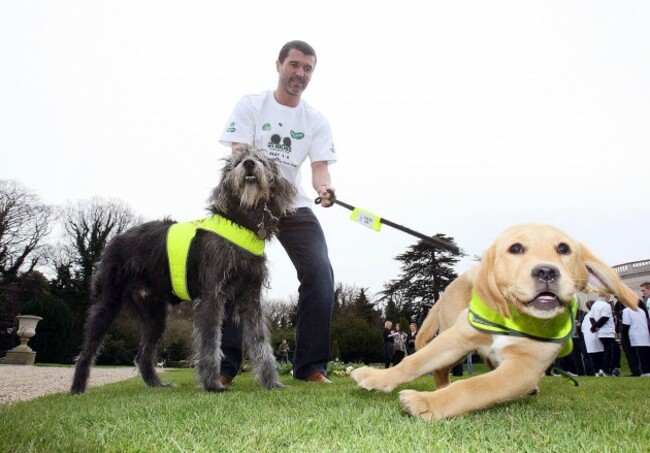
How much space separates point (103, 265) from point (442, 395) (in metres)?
4.36

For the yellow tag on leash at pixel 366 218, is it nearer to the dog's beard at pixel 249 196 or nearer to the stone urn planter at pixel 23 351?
the dog's beard at pixel 249 196

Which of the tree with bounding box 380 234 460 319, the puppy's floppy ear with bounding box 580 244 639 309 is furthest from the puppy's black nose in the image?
the tree with bounding box 380 234 460 319

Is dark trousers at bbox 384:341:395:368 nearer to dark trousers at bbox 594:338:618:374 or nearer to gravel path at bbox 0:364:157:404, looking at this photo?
dark trousers at bbox 594:338:618:374

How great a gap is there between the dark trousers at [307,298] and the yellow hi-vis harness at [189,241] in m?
0.86

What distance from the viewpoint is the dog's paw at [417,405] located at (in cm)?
250

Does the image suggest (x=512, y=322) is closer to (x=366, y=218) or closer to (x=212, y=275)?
(x=366, y=218)

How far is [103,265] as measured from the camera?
220 inches

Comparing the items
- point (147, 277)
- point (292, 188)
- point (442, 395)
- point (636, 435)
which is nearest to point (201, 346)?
point (147, 277)

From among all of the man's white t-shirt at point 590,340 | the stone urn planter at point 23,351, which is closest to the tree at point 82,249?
the stone urn planter at point 23,351

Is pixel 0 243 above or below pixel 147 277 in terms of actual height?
above

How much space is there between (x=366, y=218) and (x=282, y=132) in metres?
1.63

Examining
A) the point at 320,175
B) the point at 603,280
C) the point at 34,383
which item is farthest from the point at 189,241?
the point at 34,383

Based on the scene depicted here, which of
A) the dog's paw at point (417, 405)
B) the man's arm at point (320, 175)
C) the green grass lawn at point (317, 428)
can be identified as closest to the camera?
the green grass lawn at point (317, 428)

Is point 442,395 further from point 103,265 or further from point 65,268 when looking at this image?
point 65,268
